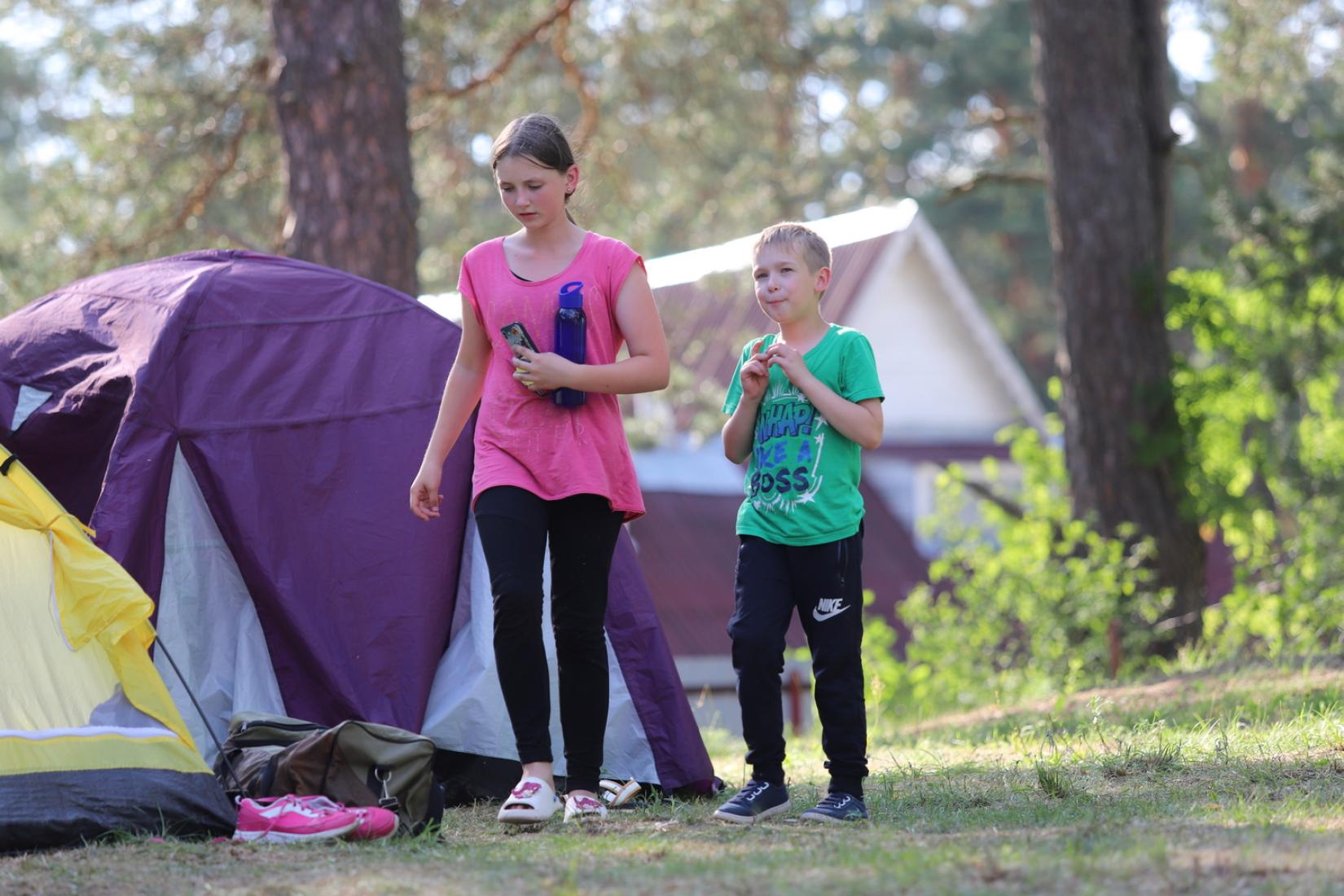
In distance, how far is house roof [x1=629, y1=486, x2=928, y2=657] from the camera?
15109 millimetres

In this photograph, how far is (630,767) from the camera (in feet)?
14.2

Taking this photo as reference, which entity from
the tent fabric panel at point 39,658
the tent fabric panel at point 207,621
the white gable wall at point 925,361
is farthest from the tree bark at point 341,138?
the white gable wall at point 925,361

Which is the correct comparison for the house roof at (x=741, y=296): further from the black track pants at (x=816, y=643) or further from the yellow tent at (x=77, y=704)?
the yellow tent at (x=77, y=704)

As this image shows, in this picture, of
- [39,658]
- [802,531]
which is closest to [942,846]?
[802,531]

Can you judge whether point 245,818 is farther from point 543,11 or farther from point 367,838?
point 543,11

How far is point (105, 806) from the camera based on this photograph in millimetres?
3467

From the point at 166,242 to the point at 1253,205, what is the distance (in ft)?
22.6

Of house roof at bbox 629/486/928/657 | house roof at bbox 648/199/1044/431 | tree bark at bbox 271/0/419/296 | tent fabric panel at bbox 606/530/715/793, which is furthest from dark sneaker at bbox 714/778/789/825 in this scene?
house roof at bbox 629/486/928/657

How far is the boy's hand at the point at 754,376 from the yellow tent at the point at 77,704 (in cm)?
160

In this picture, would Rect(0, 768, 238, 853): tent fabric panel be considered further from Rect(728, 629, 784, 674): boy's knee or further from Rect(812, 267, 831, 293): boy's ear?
Rect(812, 267, 831, 293): boy's ear

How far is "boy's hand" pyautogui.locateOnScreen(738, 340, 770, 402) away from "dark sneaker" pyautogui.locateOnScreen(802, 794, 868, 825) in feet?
3.29

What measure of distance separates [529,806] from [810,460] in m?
1.07

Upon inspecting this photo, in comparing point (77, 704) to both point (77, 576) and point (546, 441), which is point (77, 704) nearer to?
point (77, 576)

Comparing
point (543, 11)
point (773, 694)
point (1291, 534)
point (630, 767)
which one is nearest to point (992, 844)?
point (773, 694)
